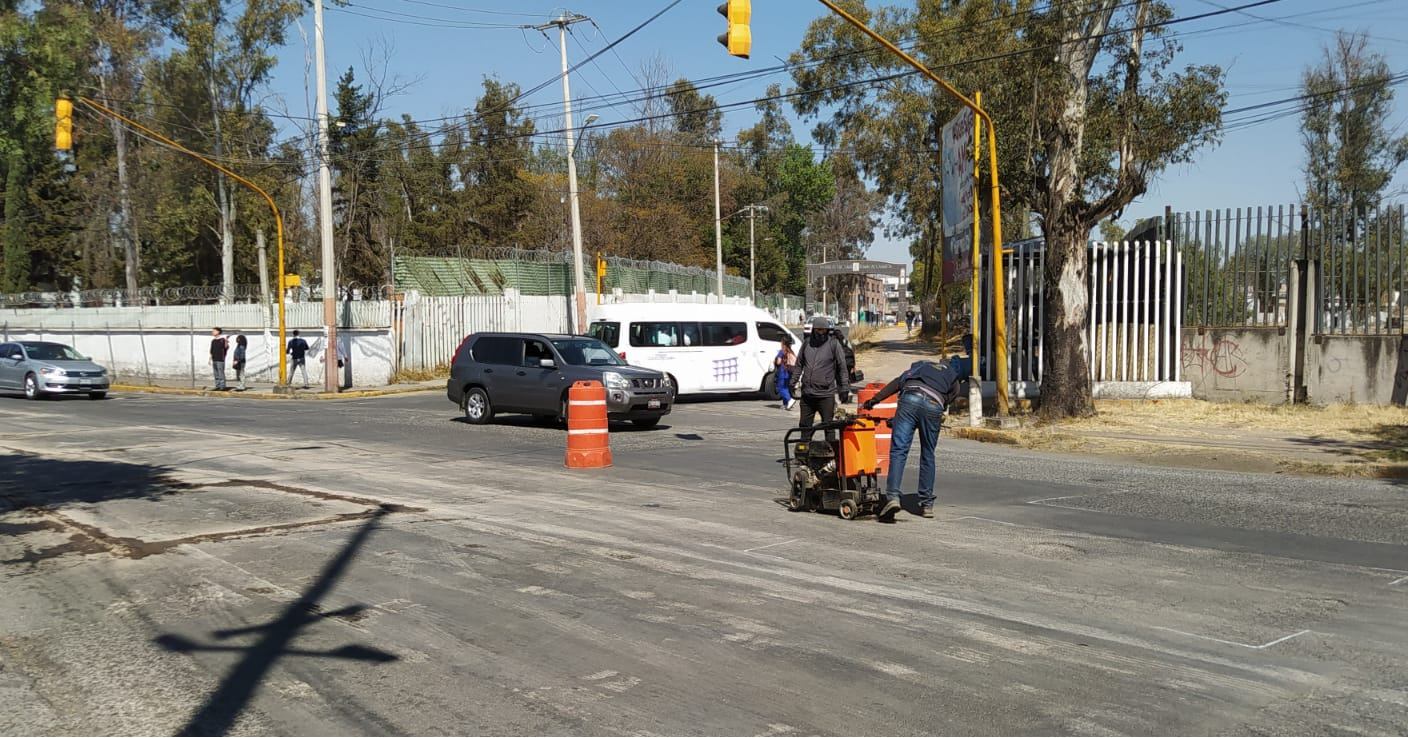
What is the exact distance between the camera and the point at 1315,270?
63.8 ft

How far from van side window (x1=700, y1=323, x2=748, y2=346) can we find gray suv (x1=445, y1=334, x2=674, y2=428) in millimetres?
5499

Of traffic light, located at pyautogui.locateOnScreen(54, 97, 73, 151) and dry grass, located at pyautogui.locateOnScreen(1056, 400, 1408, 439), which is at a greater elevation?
traffic light, located at pyautogui.locateOnScreen(54, 97, 73, 151)

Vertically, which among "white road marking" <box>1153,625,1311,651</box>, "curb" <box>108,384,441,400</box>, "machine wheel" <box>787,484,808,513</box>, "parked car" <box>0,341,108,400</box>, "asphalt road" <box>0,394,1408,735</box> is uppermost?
"parked car" <box>0,341,108,400</box>

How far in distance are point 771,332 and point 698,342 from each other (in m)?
2.06

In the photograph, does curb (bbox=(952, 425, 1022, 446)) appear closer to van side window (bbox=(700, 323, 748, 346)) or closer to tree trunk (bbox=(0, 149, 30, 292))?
van side window (bbox=(700, 323, 748, 346))

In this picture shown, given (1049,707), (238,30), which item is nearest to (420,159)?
(238,30)

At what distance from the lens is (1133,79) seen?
61.2 feet

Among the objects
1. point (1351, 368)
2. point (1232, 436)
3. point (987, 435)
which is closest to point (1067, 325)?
point (987, 435)

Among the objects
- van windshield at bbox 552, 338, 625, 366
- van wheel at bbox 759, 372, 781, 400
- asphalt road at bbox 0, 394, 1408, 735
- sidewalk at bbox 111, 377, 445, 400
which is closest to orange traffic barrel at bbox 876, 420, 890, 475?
asphalt road at bbox 0, 394, 1408, 735

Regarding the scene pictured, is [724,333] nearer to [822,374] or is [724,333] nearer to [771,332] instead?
[771,332]

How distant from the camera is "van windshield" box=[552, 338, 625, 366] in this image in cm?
1830

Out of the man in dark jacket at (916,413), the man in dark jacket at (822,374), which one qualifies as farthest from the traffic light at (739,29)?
the man in dark jacket at (916,413)

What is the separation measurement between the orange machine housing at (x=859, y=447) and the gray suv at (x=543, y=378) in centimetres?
856

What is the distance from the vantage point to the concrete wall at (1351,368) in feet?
60.1
